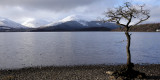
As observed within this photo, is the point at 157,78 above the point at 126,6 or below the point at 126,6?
below

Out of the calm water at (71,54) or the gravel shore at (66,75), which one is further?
the calm water at (71,54)

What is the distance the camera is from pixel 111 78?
15.1 meters

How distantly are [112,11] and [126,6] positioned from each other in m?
1.25

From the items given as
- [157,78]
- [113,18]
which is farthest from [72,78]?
[157,78]

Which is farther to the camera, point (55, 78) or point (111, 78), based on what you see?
point (55, 78)

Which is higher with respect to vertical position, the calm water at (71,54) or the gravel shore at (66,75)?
the gravel shore at (66,75)

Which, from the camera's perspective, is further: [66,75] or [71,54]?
[71,54]

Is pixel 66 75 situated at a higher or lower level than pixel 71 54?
higher

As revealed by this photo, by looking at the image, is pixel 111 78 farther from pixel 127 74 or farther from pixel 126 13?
pixel 126 13

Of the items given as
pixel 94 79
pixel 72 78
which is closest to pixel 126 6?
pixel 94 79

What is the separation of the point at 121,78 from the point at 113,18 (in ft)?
17.0

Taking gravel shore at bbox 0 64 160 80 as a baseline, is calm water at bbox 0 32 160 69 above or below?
below

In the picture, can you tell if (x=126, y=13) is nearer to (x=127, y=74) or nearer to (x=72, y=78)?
(x=127, y=74)

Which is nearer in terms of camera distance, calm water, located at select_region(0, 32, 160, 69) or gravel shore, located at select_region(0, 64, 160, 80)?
gravel shore, located at select_region(0, 64, 160, 80)
